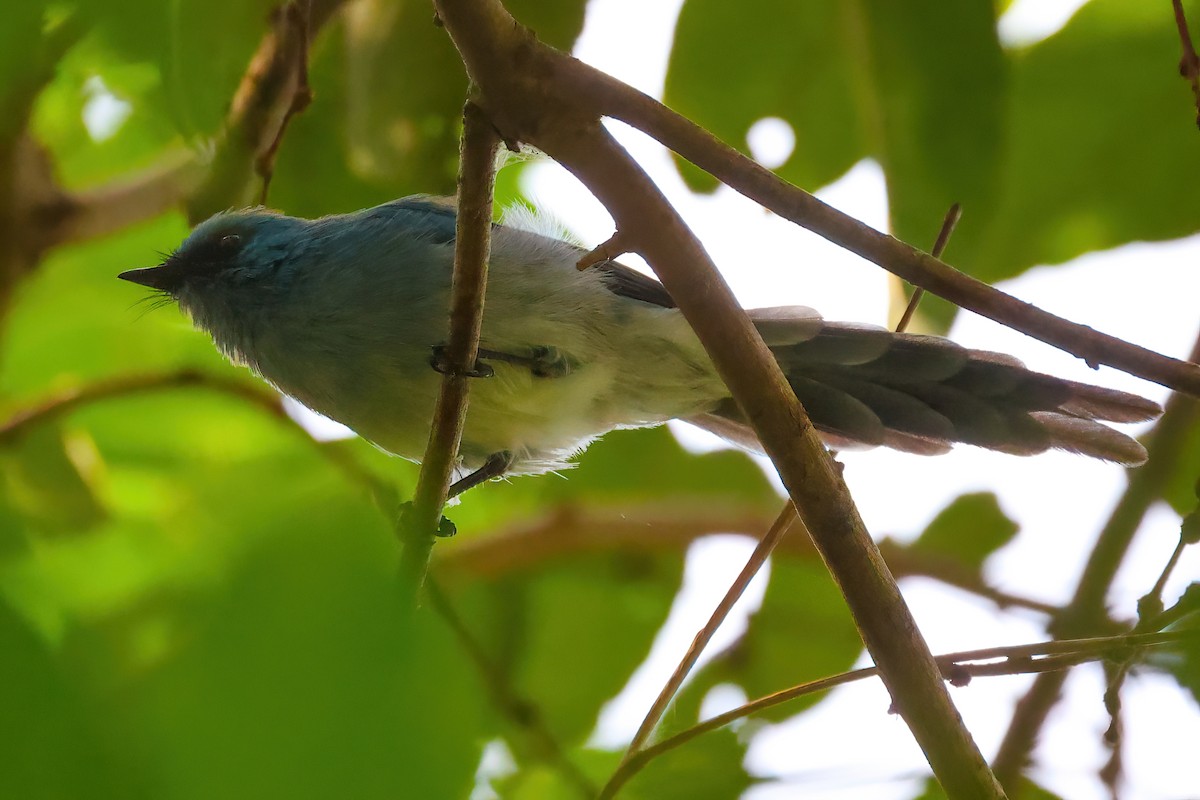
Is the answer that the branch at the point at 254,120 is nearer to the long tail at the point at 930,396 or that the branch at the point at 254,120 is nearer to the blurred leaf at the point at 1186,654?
the long tail at the point at 930,396

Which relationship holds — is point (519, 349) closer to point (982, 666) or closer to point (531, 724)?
point (531, 724)

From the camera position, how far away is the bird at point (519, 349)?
114 inches

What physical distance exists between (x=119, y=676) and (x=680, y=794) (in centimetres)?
158

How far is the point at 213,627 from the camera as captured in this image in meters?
0.53

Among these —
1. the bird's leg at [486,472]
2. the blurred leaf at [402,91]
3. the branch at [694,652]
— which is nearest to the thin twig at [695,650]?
the branch at [694,652]

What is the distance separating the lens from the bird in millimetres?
2889

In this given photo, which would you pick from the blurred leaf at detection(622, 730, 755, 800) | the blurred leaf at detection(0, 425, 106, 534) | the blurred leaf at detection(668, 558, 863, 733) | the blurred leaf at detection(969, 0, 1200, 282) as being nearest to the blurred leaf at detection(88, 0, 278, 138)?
the blurred leaf at detection(0, 425, 106, 534)

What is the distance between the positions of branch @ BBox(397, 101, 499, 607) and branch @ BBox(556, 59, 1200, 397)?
0.19m

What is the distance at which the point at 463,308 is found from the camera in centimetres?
214

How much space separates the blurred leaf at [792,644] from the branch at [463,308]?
150 centimetres

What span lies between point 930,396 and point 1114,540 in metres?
0.81

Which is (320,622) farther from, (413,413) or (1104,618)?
(1104,618)

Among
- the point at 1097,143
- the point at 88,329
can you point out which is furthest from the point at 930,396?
the point at 88,329

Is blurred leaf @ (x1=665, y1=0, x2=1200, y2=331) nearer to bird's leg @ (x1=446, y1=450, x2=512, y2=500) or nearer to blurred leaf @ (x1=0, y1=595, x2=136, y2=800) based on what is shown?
bird's leg @ (x1=446, y1=450, x2=512, y2=500)
